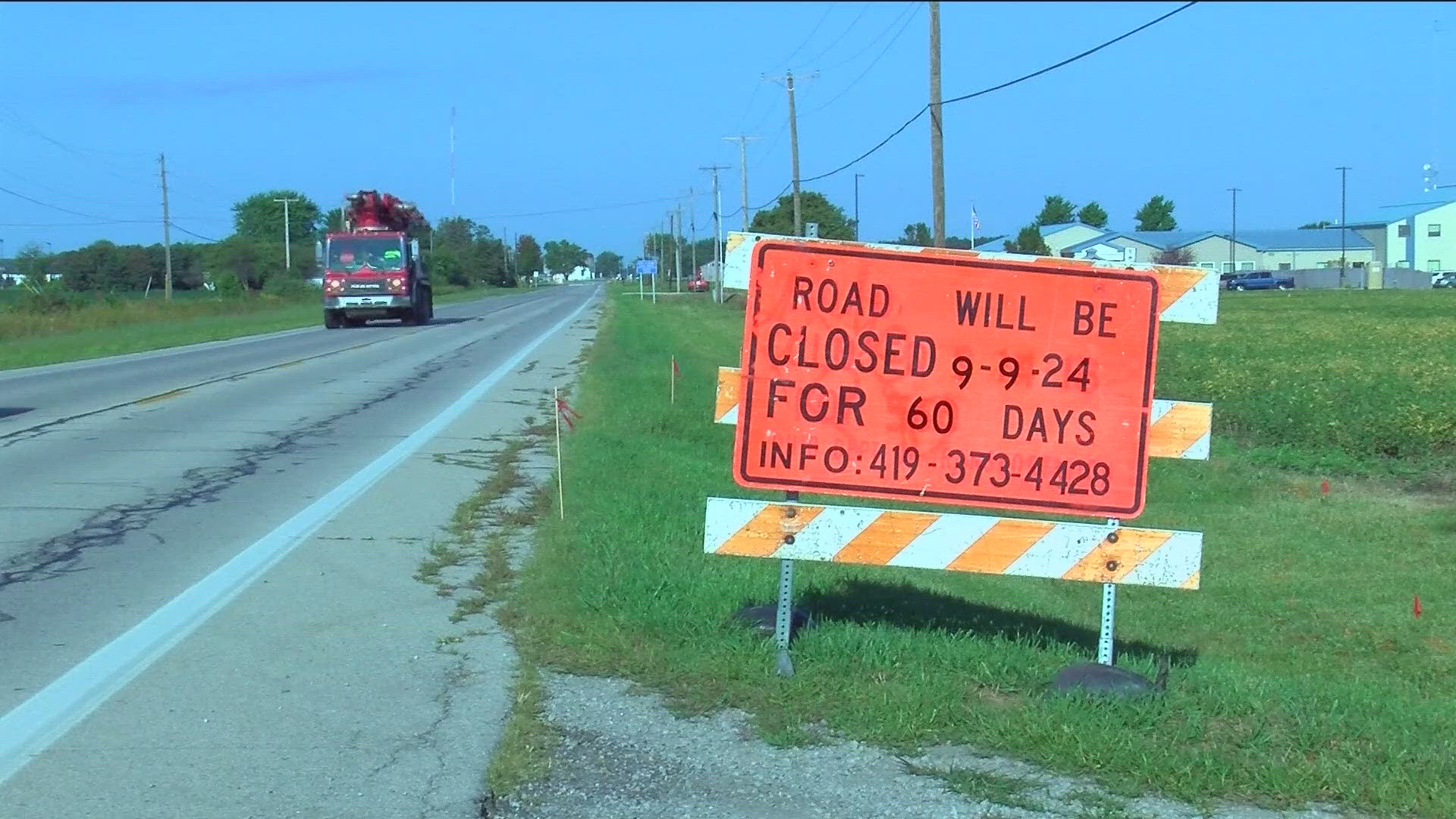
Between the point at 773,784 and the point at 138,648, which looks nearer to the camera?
the point at 773,784

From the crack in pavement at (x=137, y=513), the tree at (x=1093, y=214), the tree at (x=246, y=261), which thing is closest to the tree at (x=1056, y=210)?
the tree at (x=1093, y=214)

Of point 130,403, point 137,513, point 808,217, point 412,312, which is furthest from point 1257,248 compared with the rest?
point 137,513

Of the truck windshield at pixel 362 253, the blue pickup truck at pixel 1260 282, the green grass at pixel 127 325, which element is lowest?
the green grass at pixel 127 325

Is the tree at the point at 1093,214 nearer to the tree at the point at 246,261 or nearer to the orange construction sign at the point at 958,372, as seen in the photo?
the tree at the point at 246,261

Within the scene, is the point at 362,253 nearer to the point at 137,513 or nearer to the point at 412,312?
the point at 412,312

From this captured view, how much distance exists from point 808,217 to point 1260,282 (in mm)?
32128

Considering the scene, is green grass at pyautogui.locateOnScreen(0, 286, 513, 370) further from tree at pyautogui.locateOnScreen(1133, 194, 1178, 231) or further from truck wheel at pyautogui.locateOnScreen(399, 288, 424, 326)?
tree at pyautogui.locateOnScreen(1133, 194, 1178, 231)

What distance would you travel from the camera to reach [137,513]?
409 inches

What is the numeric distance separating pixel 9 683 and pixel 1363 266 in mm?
94902

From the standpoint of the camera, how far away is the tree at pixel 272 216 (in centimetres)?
15612

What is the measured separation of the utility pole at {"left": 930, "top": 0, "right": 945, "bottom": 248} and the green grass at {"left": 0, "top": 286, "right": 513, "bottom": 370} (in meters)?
18.2

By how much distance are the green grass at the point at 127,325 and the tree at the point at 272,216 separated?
86.5m

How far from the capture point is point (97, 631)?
7016 mm

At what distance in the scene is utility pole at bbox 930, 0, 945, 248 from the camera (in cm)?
2802
